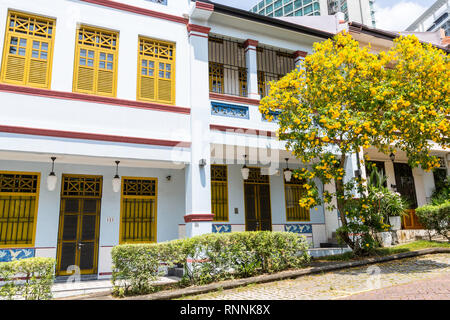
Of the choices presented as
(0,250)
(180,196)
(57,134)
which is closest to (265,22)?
(180,196)

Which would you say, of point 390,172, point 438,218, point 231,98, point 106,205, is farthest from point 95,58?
point 390,172

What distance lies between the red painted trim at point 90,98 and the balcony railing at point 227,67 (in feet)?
9.22

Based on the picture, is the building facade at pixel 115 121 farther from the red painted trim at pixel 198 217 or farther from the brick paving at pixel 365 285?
the brick paving at pixel 365 285

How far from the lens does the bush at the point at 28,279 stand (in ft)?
20.0

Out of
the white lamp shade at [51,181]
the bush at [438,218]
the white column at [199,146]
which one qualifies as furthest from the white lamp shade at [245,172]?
the bush at [438,218]

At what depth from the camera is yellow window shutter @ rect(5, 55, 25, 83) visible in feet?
27.7

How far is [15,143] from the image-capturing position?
796 cm

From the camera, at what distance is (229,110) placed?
10.4 metres

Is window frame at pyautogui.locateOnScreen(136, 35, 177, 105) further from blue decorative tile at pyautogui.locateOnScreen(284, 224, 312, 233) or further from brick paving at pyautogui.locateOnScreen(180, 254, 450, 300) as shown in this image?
blue decorative tile at pyautogui.locateOnScreen(284, 224, 312, 233)

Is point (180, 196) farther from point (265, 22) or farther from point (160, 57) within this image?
point (265, 22)

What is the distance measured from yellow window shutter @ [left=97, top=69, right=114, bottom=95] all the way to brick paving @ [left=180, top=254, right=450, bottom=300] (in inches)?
225

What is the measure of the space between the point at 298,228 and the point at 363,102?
6113 mm

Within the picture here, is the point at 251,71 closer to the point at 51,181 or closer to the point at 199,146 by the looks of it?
the point at 199,146

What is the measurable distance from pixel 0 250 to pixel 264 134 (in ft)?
25.7
